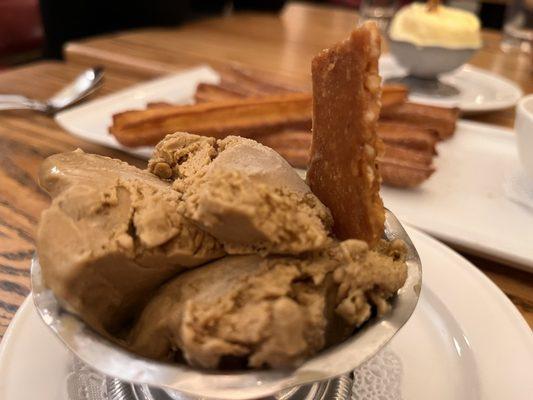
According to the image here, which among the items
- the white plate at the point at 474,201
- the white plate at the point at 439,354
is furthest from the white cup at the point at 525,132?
the white plate at the point at 439,354

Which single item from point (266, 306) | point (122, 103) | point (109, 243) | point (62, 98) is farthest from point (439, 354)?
point (62, 98)

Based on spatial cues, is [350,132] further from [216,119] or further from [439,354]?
[216,119]

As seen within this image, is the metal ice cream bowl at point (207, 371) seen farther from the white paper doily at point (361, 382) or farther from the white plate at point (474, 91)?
the white plate at point (474, 91)

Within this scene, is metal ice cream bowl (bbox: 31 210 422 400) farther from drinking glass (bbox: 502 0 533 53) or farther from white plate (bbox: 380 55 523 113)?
drinking glass (bbox: 502 0 533 53)

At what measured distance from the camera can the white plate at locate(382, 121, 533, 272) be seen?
81 cm

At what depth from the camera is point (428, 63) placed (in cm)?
153

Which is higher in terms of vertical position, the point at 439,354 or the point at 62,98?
the point at 62,98

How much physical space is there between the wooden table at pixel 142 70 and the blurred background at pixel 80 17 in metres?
0.11

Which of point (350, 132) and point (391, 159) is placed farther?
point (391, 159)

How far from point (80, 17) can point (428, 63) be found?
1615 millimetres

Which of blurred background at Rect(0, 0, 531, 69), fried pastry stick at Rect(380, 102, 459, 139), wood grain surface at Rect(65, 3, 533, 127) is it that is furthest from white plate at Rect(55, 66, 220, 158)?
blurred background at Rect(0, 0, 531, 69)

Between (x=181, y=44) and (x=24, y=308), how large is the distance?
1.66 metres

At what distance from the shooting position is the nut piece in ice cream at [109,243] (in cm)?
44

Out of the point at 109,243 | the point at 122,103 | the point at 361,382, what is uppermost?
the point at 109,243
